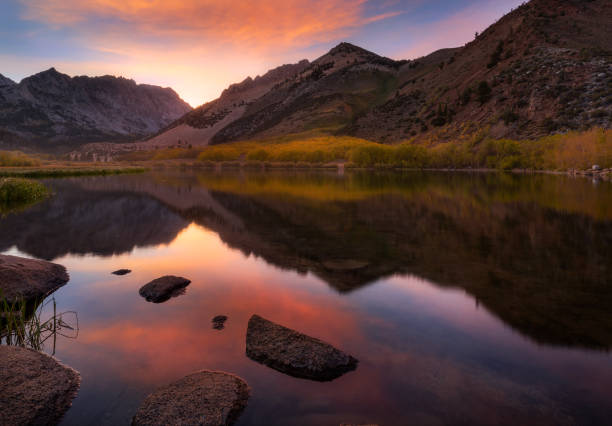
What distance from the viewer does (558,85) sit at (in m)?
89.9

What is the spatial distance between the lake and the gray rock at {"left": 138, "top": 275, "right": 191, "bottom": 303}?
0.43m

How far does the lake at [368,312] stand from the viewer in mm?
7055

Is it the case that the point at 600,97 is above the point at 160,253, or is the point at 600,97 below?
above

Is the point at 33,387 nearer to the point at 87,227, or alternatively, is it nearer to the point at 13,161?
the point at 87,227

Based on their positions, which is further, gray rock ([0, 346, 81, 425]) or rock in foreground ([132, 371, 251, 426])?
gray rock ([0, 346, 81, 425])

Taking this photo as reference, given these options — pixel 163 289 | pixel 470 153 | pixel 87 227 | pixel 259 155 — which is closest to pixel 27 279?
pixel 163 289

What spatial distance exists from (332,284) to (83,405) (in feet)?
28.7

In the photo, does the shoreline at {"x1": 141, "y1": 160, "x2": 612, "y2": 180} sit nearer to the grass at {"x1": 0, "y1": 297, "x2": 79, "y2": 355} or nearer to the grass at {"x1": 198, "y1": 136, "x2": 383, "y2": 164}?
the grass at {"x1": 198, "y1": 136, "x2": 383, "y2": 164}

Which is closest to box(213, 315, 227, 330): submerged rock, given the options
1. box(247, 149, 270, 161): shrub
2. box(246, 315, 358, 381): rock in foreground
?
box(246, 315, 358, 381): rock in foreground

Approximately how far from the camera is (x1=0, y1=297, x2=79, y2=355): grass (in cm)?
878

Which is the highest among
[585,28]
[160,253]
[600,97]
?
[585,28]

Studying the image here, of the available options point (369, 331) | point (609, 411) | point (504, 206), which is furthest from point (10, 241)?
point (504, 206)

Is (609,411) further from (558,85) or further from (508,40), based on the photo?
(508,40)

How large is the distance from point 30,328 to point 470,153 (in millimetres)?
100584
